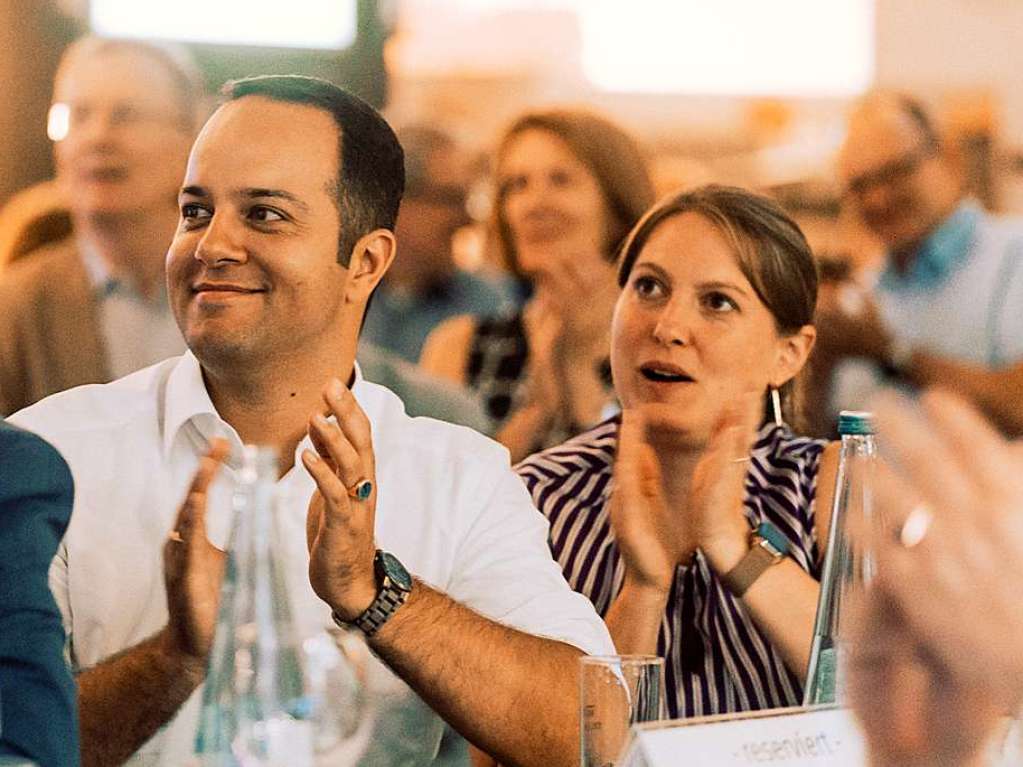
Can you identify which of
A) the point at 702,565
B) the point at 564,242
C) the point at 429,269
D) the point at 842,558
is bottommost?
the point at 702,565

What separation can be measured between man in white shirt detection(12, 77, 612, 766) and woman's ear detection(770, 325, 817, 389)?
386mm

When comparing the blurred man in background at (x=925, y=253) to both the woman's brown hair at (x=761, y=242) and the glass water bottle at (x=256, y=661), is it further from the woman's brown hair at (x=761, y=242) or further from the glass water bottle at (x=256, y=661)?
the glass water bottle at (x=256, y=661)

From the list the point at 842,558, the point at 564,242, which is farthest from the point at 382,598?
the point at 564,242

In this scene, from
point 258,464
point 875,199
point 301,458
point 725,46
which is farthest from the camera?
point 725,46

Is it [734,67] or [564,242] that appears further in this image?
[734,67]

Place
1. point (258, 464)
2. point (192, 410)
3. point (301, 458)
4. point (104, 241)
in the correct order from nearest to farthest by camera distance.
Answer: point (258, 464) → point (301, 458) → point (192, 410) → point (104, 241)

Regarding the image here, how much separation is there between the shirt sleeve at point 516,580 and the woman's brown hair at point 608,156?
1.01 m

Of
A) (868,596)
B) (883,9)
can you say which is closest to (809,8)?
(883,9)

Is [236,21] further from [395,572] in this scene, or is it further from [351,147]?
[395,572]

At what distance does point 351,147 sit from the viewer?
1.60 meters

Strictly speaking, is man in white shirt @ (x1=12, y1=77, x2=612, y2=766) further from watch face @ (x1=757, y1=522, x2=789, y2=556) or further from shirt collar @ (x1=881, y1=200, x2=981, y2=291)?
shirt collar @ (x1=881, y1=200, x2=981, y2=291)

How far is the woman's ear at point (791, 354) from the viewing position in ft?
6.25

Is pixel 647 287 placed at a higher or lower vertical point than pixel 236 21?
lower

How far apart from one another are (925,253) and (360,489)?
91.6 inches
